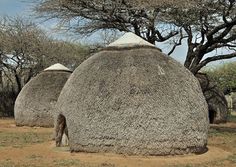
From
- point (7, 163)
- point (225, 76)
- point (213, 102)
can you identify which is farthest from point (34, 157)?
point (225, 76)

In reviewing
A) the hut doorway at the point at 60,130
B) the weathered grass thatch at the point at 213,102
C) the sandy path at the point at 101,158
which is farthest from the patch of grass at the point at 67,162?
the weathered grass thatch at the point at 213,102

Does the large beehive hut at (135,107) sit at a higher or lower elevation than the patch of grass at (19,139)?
higher

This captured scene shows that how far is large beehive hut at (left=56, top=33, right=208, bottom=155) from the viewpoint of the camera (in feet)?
37.2

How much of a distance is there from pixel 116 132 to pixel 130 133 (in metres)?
0.35

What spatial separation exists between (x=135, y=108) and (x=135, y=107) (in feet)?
A: 0.09

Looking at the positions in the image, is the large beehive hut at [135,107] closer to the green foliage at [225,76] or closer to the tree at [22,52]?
the tree at [22,52]

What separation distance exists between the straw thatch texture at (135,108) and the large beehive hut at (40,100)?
29.9ft

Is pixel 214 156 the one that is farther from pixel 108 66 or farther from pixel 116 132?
pixel 108 66

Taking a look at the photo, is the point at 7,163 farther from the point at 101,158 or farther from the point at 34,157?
the point at 101,158

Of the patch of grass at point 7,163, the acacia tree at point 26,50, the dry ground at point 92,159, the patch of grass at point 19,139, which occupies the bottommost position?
the patch of grass at point 19,139

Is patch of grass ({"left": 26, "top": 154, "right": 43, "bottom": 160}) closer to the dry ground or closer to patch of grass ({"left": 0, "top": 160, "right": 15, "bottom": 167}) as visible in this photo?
the dry ground

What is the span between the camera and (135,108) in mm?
11367

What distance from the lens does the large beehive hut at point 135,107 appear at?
11.3 m

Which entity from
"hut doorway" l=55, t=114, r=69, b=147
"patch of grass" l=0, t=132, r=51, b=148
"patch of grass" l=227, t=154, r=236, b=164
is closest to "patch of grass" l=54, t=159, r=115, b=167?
"hut doorway" l=55, t=114, r=69, b=147
